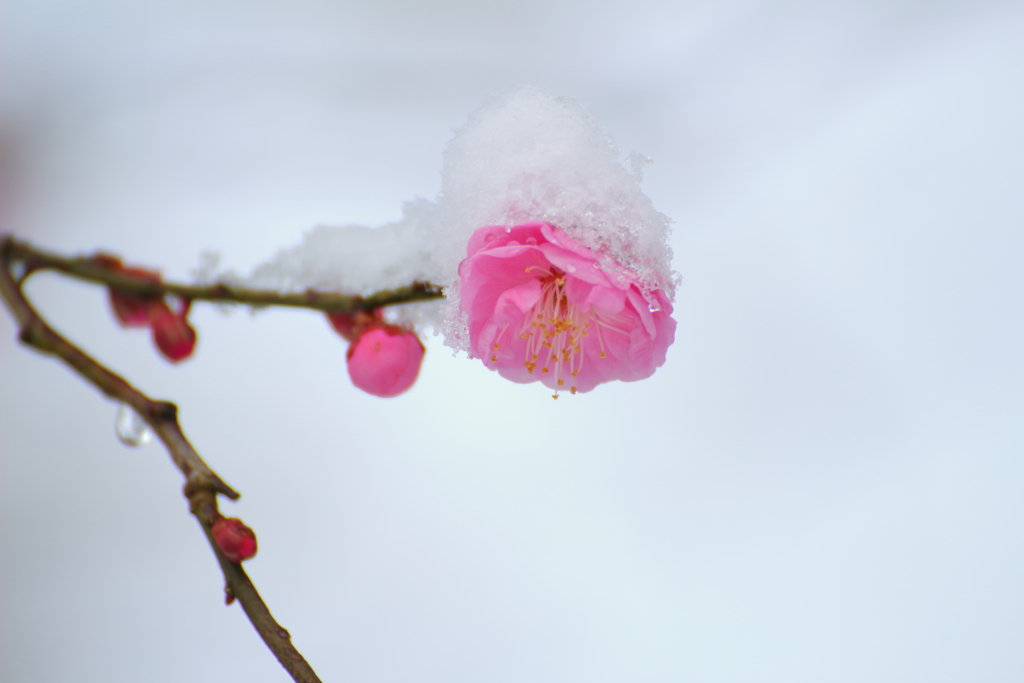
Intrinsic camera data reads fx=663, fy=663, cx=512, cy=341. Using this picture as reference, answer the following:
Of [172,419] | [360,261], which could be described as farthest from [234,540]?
[360,261]

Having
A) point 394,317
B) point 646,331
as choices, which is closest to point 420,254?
point 394,317

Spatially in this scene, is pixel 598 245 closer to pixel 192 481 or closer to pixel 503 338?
pixel 503 338

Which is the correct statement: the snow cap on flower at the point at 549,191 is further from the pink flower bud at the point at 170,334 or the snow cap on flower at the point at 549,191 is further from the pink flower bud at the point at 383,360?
the pink flower bud at the point at 170,334

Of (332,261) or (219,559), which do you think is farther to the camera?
(332,261)

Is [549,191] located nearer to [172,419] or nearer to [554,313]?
[554,313]

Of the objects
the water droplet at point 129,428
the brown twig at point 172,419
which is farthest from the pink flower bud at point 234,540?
the water droplet at point 129,428

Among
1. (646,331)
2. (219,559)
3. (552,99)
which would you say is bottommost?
(219,559)
